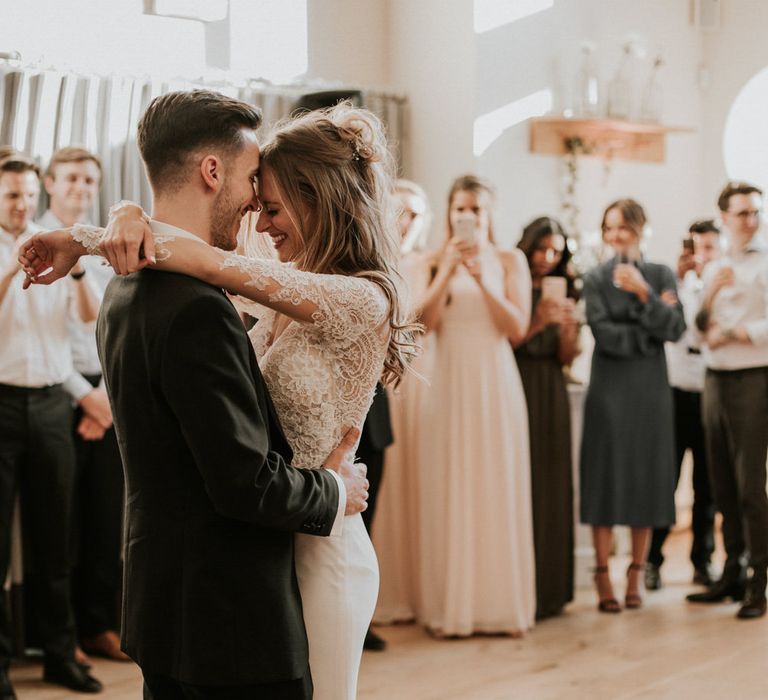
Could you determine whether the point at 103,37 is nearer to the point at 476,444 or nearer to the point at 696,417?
the point at 476,444

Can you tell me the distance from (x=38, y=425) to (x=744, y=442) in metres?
A: 2.74

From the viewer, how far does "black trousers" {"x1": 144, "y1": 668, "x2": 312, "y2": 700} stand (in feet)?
4.86

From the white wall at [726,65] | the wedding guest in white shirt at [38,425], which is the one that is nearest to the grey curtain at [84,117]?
the wedding guest in white shirt at [38,425]

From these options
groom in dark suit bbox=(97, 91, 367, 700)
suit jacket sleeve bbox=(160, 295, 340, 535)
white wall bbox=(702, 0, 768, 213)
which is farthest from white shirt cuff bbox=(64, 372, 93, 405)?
white wall bbox=(702, 0, 768, 213)

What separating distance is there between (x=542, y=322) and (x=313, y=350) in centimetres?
269

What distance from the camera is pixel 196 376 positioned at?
137cm

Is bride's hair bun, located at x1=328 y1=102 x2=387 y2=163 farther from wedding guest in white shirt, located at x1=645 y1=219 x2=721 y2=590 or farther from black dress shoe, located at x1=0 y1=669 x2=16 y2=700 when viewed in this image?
wedding guest in white shirt, located at x1=645 y1=219 x2=721 y2=590

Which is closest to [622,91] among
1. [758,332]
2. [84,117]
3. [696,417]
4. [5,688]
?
[696,417]

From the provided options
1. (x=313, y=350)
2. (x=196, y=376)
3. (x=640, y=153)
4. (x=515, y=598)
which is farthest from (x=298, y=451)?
(x=640, y=153)

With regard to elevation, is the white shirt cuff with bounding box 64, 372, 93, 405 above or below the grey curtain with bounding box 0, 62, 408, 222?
below

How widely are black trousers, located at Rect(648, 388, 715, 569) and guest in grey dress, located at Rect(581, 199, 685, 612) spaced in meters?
0.48

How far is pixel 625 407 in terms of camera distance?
4.43 meters

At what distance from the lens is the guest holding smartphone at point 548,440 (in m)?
4.32

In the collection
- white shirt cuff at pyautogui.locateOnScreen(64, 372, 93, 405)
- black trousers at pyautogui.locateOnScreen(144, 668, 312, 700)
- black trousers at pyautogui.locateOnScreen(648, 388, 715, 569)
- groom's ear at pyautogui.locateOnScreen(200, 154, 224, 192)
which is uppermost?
groom's ear at pyautogui.locateOnScreen(200, 154, 224, 192)
